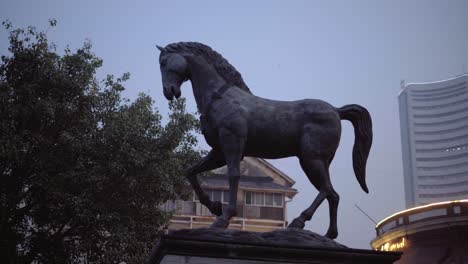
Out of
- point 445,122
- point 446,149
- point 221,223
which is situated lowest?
point 221,223

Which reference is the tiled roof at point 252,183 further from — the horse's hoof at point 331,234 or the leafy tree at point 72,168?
the horse's hoof at point 331,234

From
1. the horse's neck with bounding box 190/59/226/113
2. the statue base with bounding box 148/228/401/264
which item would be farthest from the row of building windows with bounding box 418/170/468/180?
the statue base with bounding box 148/228/401/264

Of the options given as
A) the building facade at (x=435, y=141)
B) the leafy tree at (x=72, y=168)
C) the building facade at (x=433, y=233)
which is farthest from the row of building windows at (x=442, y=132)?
the leafy tree at (x=72, y=168)

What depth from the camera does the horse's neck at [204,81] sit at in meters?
8.72

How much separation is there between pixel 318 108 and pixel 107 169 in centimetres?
Answer: 1026

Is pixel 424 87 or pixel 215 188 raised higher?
pixel 424 87

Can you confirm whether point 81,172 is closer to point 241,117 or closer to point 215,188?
point 241,117

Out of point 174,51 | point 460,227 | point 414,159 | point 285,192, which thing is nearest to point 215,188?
point 285,192

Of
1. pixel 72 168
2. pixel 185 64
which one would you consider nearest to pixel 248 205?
pixel 72 168

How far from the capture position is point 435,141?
146375mm

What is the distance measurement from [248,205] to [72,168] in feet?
65.5

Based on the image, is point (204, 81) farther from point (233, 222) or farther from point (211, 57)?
point (233, 222)

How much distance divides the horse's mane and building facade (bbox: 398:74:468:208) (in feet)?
441

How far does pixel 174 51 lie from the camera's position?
8867 millimetres
